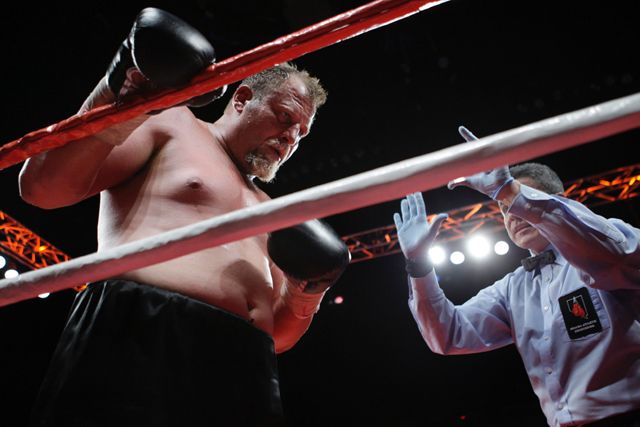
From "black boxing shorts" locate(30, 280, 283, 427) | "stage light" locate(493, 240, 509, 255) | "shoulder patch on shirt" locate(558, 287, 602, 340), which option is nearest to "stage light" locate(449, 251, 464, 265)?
"stage light" locate(493, 240, 509, 255)

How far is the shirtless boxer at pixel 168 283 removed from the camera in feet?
2.86

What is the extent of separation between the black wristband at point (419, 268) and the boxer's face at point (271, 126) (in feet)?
2.04

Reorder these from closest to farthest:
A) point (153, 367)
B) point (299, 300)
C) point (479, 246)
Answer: point (153, 367) < point (299, 300) < point (479, 246)

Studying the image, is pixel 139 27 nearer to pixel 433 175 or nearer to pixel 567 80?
pixel 433 175

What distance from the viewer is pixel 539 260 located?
5.67 ft

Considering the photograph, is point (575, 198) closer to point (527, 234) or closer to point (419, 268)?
point (527, 234)

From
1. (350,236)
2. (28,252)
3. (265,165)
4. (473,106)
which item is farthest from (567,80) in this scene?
(28,252)

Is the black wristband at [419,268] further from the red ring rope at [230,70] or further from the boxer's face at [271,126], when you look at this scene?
the red ring rope at [230,70]

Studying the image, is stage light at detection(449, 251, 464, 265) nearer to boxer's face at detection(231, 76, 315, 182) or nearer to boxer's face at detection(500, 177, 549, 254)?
boxer's face at detection(500, 177, 549, 254)

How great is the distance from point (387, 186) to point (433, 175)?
6 centimetres

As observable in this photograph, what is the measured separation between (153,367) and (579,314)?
1.19m

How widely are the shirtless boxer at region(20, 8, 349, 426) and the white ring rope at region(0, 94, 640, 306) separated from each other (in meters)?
0.15

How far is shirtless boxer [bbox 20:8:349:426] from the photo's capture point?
2.86 feet

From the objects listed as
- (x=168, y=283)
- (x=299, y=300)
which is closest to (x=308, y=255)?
(x=299, y=300)
